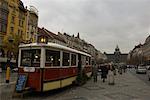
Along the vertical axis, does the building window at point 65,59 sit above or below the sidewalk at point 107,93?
above

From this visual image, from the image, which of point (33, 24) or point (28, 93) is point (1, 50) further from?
point (28, 93)

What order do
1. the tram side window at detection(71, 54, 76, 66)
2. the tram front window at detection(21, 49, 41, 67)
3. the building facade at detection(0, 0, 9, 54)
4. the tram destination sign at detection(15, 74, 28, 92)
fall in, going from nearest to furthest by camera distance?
the tram destination sign at detection(15, 74, 28, 92) < the tram front window at detection(21, 49, 41, 67) < the tram side window at detection(71, 54, 76, 66) < the building facade at detection(0, 0, 9, 54)

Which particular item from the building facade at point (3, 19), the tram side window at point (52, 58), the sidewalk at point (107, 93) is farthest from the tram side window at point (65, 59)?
the building facade at point (3, 19)

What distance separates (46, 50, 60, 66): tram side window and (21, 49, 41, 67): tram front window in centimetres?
50

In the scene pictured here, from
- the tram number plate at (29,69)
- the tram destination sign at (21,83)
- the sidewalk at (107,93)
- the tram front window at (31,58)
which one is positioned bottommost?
the sidewalk at (107,93)

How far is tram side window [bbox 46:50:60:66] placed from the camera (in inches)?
545

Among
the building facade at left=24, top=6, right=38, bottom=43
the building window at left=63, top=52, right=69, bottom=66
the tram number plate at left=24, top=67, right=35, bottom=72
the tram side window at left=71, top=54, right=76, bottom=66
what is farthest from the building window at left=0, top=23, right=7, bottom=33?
the tram number plate at left=24, top=67, right=35, bottom=72

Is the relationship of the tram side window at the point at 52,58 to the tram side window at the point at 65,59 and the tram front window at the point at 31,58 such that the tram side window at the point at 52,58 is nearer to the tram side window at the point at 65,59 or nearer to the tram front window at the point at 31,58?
the tram front window at the point at 31,58

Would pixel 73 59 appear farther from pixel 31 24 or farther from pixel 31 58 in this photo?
pixel 31 24

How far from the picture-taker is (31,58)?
1378 cm

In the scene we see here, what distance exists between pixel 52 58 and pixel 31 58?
112 cm

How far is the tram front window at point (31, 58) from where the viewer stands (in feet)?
44.5

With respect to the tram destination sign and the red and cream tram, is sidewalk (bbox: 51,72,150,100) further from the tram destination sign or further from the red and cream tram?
the tram destination sign

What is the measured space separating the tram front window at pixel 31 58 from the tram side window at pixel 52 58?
50cm
